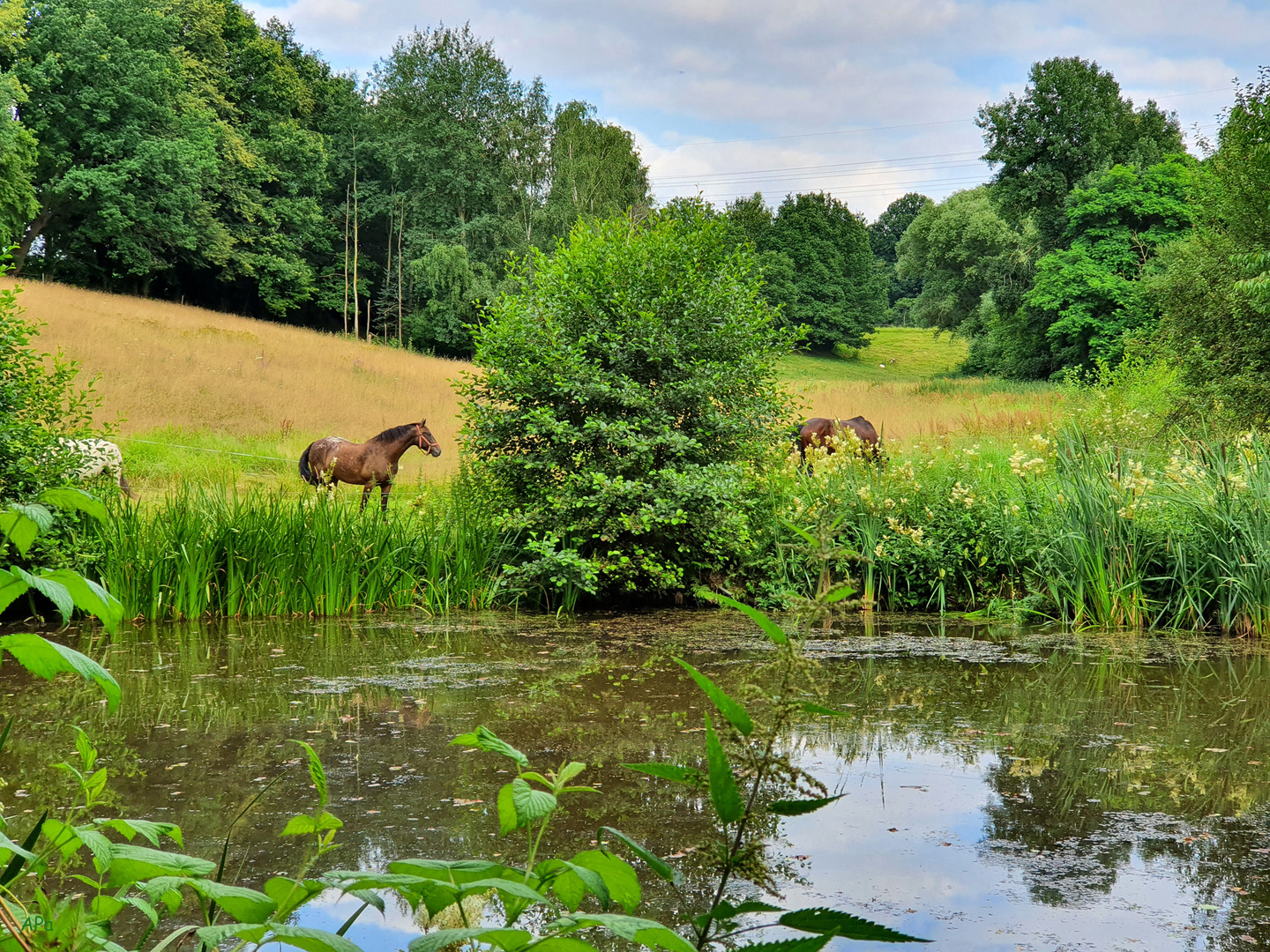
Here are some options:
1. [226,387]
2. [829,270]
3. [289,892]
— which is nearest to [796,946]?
[289,892]

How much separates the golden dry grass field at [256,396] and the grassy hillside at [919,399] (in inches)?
3.4

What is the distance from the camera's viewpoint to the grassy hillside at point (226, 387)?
1545 centimetres

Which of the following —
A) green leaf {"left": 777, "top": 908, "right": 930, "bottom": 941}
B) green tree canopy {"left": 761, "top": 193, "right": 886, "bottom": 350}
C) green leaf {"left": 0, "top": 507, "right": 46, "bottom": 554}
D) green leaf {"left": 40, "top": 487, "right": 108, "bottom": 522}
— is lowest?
green leaf {"left": 777, "top": 908, "right": 930, "bottom": 941}

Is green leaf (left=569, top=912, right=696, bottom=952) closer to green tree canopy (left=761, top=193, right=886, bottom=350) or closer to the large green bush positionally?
the large green bush

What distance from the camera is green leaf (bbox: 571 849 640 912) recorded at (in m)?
1.06

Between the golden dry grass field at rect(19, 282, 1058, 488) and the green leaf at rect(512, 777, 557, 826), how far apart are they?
32.0 feet

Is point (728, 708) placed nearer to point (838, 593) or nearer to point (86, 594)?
point (838, 593)

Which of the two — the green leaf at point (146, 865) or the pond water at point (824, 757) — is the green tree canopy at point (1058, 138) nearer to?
the pond water at point (824, 757)

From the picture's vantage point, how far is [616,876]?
3.52 ft

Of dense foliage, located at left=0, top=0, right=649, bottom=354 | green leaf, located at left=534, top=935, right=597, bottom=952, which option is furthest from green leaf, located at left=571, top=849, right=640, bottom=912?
dense foliage, located at left=0, top=0, right=649, bottom=354

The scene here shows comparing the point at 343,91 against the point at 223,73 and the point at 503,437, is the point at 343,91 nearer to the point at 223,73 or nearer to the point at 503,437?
the point at 223,73

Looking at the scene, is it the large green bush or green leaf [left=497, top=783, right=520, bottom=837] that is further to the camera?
the large green bush

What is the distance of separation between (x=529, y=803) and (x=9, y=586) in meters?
0.65

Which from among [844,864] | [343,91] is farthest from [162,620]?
[343,91]
